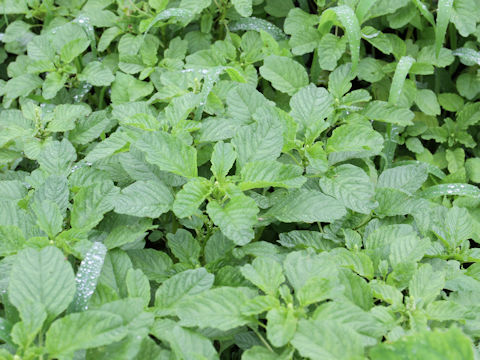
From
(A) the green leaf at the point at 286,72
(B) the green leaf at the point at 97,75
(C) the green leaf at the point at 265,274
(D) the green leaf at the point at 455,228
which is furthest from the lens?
(B) the green leaf at the point at 97,75

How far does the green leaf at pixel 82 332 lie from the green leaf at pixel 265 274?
1.02 ft

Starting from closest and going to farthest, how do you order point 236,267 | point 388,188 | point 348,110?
point 236,267 < point 388,188 < point 348,110

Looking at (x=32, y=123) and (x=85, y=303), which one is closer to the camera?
(x=85, y=303)

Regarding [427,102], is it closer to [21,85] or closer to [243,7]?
[243,7]

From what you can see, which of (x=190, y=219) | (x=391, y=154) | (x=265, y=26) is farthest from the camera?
(x=265, y=26)

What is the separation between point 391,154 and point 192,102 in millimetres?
901

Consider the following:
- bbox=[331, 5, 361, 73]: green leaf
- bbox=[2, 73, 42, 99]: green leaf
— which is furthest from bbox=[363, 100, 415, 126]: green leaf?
bbox=[2, 73, 42, 99]: green leaf

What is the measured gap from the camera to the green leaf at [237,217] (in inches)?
47.9

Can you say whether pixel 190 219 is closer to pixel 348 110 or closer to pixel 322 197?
pixel 322 197

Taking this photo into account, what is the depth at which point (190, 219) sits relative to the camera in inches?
56.4

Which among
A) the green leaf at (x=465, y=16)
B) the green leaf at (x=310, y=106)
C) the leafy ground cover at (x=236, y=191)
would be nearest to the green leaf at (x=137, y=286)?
the leafy ground cover at (x=236, y=191)

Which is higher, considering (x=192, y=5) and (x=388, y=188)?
(x=192, y=5)

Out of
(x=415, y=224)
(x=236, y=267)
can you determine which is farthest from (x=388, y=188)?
(x=236, y=267)

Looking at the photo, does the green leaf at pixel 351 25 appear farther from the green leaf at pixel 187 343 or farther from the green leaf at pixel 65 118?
the green leaf at pixel 187 343
